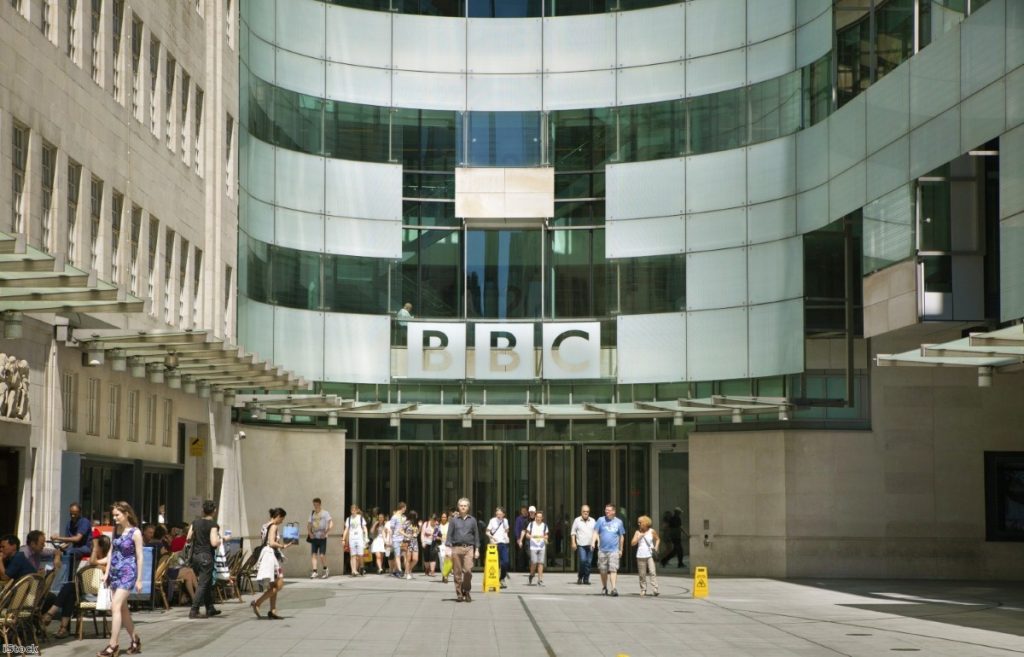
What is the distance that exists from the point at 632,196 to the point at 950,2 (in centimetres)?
1391

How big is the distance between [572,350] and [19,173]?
21.3 m

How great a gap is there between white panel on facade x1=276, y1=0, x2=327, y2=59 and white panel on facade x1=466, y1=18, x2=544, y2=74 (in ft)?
14.0

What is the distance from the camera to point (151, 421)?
3116cm

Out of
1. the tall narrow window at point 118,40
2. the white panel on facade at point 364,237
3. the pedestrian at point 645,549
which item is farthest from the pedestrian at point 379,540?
the tall narrow window at point 118,40

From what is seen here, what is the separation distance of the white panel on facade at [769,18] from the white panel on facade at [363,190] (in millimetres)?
10507

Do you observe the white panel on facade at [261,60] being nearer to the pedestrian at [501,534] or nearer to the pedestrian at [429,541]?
the pedestrian at [429,541]

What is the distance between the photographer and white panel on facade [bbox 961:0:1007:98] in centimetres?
2679

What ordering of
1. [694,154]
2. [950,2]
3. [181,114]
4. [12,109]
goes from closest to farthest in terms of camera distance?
[12,109]
[950,2]
[181,114]
[694,154]

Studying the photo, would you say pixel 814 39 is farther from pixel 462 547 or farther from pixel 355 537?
pixel 355 537

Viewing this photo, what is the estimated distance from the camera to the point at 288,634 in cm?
2120

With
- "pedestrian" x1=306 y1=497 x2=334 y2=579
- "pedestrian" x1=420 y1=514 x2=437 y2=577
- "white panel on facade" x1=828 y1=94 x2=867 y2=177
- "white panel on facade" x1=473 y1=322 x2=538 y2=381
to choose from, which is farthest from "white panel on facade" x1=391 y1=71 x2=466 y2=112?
"pedestrian" x1=306 y1=497 x2=334 y2=579

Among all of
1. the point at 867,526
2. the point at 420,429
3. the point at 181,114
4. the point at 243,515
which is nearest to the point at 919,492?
the point at 867,526

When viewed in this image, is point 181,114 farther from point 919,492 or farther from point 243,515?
point 919,492

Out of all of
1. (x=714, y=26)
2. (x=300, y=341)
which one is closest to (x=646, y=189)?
(x=714, y=26)
